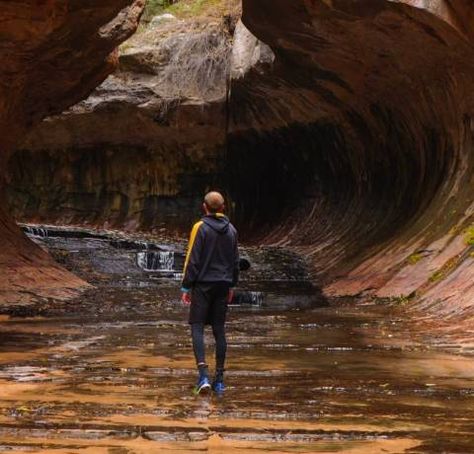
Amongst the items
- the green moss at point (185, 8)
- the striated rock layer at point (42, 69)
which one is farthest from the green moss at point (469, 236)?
the green moss at point (185, 8)

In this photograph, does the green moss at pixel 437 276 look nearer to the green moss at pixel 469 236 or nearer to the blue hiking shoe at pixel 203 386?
the green moss at pixel 469 236

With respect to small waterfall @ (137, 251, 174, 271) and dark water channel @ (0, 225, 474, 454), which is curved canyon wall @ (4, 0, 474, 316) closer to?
dark water channel @ (0, 225, 474, 454)

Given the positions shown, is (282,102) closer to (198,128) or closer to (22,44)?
(198,128)

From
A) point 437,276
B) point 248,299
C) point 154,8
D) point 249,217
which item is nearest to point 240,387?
point 437,276

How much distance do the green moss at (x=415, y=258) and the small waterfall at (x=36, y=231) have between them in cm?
1180

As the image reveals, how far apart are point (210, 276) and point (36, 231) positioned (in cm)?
1918

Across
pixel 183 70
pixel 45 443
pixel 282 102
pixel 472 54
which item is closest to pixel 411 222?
pixel 472 54

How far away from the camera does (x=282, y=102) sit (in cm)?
2620

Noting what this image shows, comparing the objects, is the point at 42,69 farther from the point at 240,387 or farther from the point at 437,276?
the point at 240,387

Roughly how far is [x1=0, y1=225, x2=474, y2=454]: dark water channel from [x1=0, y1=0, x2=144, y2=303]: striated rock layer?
285cm

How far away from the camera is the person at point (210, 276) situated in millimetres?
7172

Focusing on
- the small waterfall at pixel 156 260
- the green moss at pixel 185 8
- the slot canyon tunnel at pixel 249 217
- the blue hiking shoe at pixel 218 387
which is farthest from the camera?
the green moss at pixel 185 8

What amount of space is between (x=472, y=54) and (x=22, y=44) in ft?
25.3

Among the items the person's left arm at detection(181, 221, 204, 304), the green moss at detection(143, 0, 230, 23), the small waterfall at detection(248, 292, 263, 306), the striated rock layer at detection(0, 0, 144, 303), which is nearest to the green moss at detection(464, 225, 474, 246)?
the small waterfall at detection(248, 292, 263, 306)
